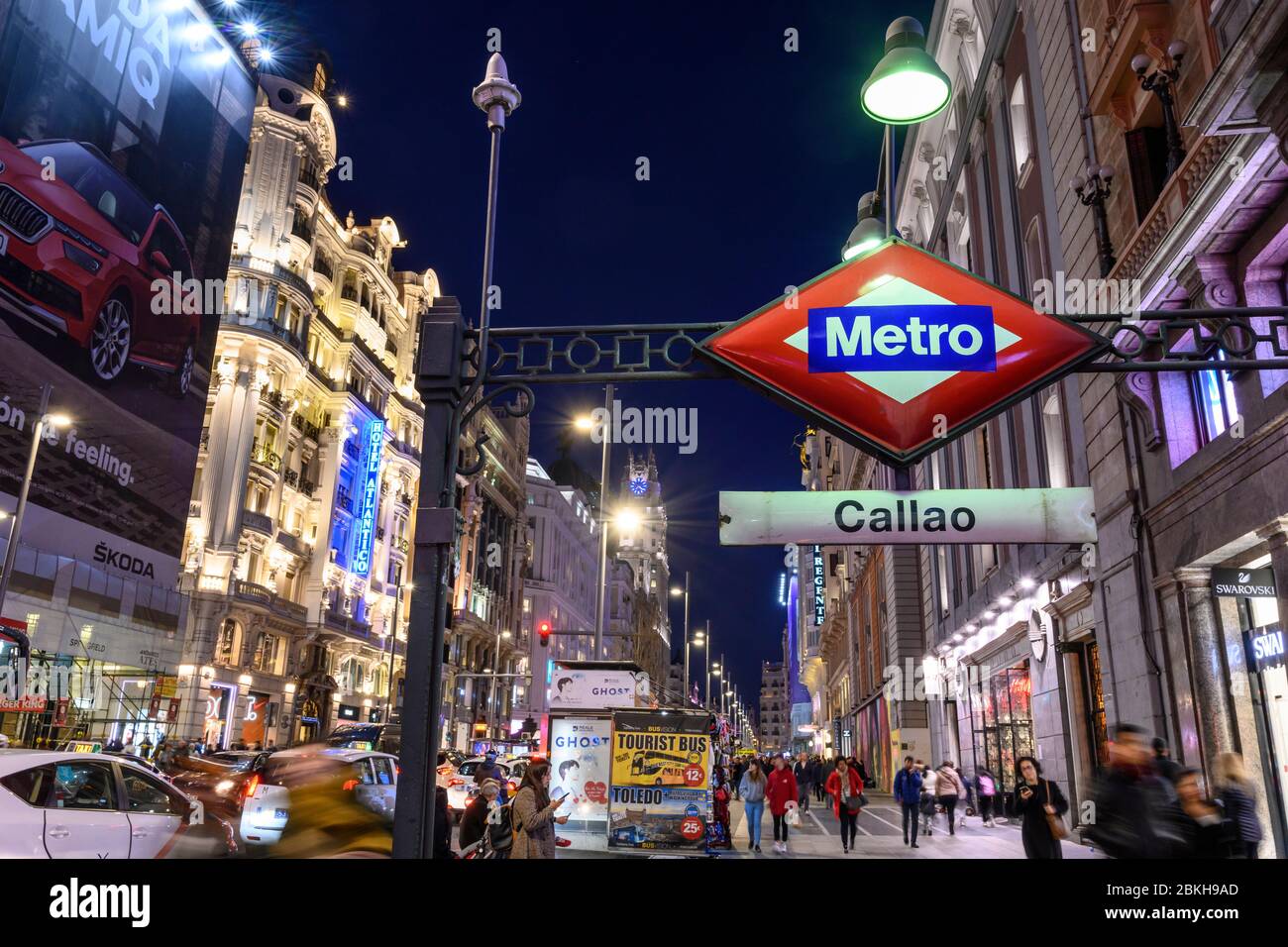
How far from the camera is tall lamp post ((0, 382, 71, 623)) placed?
28578 millimetres

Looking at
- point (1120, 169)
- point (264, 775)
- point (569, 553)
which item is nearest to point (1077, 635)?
point (1120, 169)

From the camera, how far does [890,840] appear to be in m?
21.7

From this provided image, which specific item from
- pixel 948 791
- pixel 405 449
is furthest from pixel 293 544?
pixel 948 791

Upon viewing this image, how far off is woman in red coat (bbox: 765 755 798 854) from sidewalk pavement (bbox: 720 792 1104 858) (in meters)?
0.35

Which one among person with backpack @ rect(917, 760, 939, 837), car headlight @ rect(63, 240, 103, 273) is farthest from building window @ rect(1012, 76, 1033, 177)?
car headlight @ rect(63, 240, 103, 273)

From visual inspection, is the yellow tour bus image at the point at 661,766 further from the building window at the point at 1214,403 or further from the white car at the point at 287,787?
the building window at the point at 1214,403

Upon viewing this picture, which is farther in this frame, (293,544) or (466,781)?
(293,544)

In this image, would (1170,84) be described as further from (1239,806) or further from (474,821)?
(474,821)

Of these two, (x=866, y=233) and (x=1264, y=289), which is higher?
(x=1264, y=289)

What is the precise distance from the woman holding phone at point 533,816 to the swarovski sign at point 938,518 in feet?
13.8

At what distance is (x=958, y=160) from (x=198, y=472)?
40993 millimetres

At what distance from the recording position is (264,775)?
1296 centimetres

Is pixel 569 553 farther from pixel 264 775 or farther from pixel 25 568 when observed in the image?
pixel 264 775

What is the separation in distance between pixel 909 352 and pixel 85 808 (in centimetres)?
817
